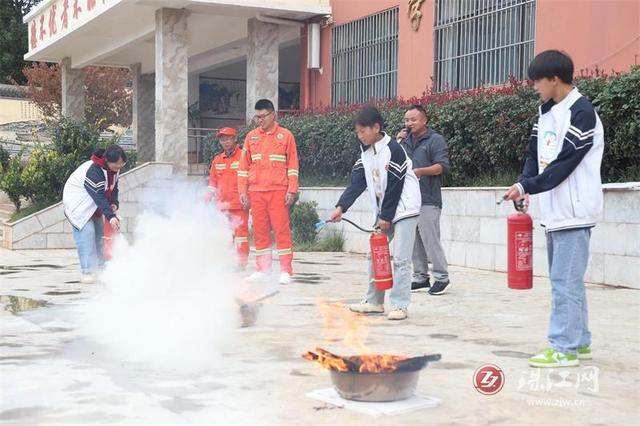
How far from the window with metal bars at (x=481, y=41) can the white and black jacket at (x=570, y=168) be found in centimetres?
749

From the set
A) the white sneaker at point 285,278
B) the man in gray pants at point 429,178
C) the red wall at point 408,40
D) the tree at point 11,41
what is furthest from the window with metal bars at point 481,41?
the tree at point 11,41

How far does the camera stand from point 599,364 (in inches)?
203

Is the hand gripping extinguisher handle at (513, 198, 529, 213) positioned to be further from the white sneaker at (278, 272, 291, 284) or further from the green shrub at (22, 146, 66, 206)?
the green shrub at (22, 146, 66, 206)

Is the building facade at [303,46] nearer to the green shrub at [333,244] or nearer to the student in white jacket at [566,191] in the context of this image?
the green shrub at [333,244]

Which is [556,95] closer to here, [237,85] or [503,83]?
[503,83]

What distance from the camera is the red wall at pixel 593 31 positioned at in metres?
10.8

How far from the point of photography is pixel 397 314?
6820mm

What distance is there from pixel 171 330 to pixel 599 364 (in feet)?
9.77

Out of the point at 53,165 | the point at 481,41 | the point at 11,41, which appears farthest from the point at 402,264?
the point at 11,41

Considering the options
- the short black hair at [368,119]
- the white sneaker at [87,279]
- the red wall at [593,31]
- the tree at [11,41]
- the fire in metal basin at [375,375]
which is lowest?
the white sneaker at [87,279]

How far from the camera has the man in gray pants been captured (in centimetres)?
811

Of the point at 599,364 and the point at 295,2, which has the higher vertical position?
the point at 295,2

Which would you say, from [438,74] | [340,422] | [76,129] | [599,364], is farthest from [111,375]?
[76,129]

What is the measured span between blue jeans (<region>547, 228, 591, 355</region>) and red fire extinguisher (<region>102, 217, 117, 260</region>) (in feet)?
20.4
